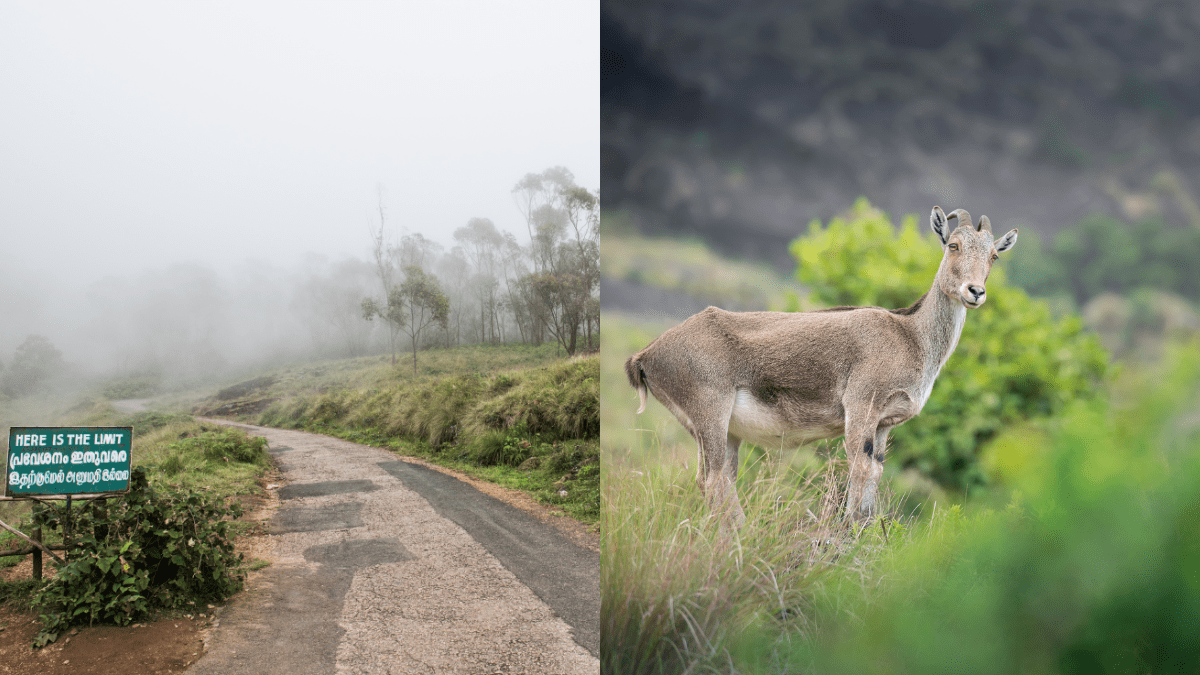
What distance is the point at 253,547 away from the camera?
5902 mm

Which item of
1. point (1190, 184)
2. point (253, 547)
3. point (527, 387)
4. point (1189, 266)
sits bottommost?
point (253, 547)

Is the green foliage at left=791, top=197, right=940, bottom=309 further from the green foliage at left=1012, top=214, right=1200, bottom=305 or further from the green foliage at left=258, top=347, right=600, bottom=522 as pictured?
the green foliage at left=258, top=347, right=600, bottom=522

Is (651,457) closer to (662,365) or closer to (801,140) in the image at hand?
(662,365)

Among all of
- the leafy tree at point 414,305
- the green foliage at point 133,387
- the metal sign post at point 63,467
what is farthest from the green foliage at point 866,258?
the green foliage at point 133,387

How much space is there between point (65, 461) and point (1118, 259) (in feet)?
19.1

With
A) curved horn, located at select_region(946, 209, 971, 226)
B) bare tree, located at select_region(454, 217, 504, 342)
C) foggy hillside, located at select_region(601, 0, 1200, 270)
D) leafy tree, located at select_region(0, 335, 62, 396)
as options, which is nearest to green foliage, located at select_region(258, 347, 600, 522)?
bare tree, located at select_region(454, 217, 504, 342)

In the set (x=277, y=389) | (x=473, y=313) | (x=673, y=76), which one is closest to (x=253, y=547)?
(x=277, y=389)

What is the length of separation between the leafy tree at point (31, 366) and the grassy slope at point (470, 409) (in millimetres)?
1778

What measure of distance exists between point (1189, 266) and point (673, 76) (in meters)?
1.19

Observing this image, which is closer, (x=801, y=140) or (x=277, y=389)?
(x=801, y=140)

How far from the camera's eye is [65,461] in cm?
424

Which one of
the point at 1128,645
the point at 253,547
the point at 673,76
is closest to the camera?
the point at 1128,645

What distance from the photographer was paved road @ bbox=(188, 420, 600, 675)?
410cm

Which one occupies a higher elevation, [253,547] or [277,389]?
[277,389]
